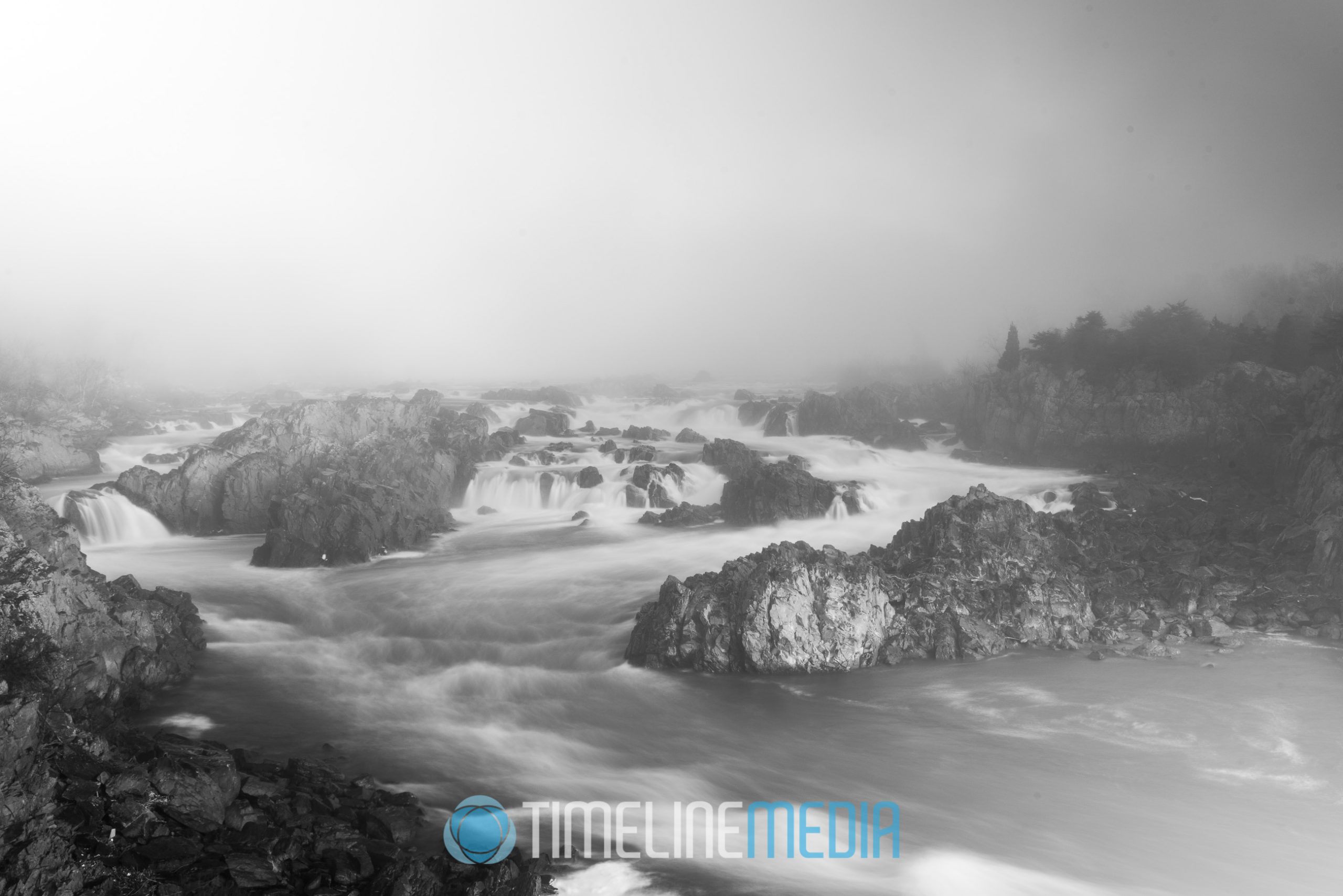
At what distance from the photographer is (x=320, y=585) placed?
77.5 ft

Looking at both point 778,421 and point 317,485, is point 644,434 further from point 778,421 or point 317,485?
point 317,485

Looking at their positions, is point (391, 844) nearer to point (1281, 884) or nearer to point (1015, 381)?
point (1281, 884)

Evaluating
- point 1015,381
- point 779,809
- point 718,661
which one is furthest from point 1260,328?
point 779,809

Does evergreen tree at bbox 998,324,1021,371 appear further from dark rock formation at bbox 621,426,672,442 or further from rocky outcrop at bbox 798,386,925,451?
dark rock formation at bbox 621,426,672,442

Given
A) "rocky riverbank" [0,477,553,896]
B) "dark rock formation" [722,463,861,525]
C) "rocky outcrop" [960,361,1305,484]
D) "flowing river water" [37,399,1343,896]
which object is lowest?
"flowing river water" [37,399,1343,896]

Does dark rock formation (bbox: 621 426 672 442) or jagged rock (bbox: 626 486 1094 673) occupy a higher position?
dark rock formation (bbox: 621 426 672 442)

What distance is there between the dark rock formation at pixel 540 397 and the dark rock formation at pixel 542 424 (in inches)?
466

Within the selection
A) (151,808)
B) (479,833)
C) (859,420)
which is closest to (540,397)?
(859,420)

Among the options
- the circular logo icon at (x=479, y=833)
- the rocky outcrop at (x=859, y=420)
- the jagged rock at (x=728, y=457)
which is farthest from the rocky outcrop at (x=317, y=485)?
the rocky outcrop at (x=859, y=420)

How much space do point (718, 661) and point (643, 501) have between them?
1612 centimetres

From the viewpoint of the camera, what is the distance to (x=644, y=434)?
47.3 m

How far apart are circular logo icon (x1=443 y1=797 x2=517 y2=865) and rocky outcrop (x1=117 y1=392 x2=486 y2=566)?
15505mm

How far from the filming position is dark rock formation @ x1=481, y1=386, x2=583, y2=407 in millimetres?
62425

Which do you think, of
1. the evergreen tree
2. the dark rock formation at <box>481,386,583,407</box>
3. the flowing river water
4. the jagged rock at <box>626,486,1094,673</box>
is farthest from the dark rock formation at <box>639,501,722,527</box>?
the dark rock formation at <box>481,386,583,407</box>
